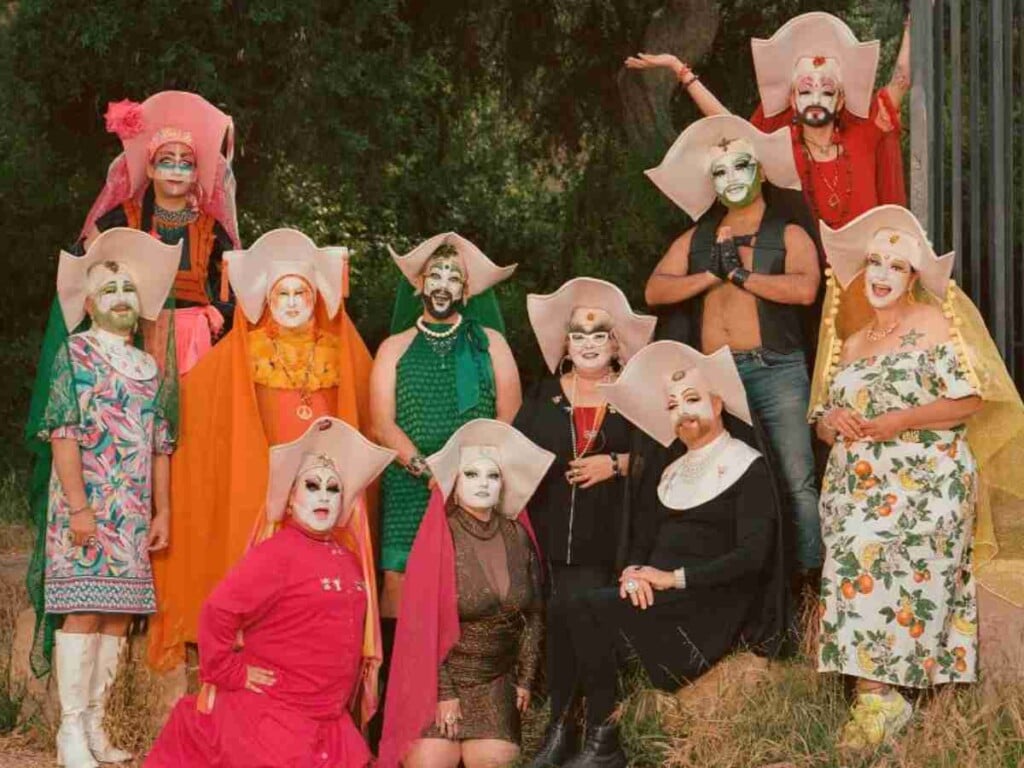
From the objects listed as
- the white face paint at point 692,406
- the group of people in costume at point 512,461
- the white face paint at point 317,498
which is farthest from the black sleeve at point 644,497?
the white face paint at point 317,498

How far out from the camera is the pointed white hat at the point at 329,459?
21.8 feet

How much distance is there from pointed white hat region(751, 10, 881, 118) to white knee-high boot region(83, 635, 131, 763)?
337cm

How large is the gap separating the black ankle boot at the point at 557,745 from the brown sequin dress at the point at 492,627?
0.19 m

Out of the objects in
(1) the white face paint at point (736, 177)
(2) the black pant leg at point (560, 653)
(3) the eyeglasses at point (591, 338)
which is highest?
(1) the white face paint at point (736, 177)

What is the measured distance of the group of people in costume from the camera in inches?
254

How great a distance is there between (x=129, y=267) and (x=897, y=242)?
110 inches

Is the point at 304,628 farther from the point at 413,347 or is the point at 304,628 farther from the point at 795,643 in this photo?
the point at 795,643

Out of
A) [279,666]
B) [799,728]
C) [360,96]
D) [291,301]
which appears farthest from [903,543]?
[360,96]

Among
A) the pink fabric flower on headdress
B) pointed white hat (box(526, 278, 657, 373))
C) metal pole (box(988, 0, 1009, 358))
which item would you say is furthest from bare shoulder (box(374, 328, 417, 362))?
metal pole (box(988, 0, 1009, 358))

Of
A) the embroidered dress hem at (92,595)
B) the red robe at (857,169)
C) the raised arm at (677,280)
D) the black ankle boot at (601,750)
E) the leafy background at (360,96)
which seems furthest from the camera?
the leafy background at (360,96)

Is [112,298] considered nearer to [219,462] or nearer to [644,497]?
[219,462]

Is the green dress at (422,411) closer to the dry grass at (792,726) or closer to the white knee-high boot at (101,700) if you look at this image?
the dry grass at (792,726)

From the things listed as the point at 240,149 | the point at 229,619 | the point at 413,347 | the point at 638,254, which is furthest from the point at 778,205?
the point at 240,149

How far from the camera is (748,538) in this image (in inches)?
259
